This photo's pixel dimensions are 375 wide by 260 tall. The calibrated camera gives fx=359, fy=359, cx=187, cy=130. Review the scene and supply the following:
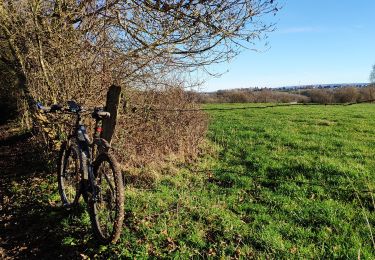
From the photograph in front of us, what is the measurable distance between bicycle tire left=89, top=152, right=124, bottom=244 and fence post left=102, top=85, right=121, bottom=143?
1023mm

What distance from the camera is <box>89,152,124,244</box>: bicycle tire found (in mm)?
3986

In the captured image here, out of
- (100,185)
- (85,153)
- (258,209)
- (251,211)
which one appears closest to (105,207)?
(100,185)

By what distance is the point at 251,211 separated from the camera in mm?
5859

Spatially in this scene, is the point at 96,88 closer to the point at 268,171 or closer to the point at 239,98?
the point at 268,171

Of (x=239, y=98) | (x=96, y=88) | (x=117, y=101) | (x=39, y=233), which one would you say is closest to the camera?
(x=39, y=233)

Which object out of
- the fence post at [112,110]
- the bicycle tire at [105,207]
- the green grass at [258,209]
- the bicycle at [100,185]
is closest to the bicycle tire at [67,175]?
the bicycle at [100,185]

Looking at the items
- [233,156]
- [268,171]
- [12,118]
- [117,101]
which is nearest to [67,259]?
[117,101]

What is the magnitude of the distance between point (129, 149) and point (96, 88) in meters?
1.63

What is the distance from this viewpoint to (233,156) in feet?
33.4

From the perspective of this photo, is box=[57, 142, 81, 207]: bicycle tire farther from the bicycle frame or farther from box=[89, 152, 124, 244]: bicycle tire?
box=[89, 152, 124, 244]: bicycle tire

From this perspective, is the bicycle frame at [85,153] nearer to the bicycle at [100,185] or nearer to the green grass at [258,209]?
the bicycle at [100,185]

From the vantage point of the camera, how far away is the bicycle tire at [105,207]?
157 inches

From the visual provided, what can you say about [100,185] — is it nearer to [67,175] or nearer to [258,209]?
[67,175]

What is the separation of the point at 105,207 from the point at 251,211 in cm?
257
